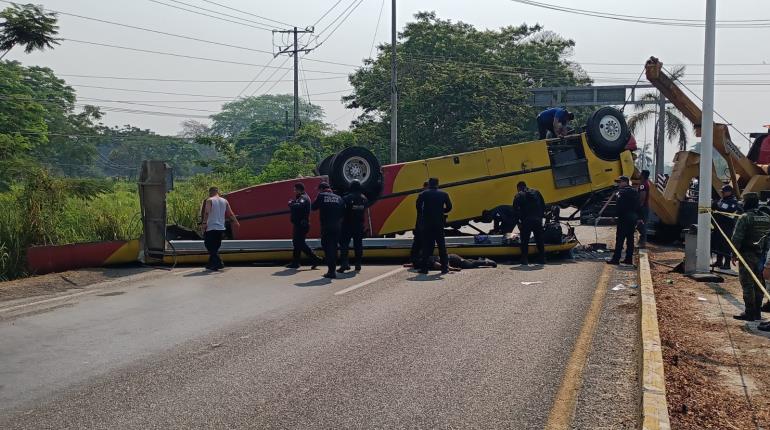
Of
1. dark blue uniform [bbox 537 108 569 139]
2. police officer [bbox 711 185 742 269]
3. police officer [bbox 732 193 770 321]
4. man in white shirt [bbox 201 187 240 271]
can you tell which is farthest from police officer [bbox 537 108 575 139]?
man in white shirt [bbox 201 187 240 271]

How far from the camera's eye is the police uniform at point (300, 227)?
42.9ft

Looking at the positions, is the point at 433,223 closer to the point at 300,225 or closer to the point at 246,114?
the point at 300,225

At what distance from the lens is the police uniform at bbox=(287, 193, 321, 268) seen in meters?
13.1

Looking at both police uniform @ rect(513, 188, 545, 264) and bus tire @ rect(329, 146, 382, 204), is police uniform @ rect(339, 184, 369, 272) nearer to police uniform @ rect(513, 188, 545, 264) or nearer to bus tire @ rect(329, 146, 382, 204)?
bus tire @ rect(329, 146, 382, 204)

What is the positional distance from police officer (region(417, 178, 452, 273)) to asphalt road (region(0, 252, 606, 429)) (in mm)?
1487

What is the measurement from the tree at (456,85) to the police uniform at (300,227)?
28.3 metres

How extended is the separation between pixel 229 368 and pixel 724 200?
35.4 ft

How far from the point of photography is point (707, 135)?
12898 mm

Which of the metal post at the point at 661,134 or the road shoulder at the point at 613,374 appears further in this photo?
the metal post at the point at 661,134

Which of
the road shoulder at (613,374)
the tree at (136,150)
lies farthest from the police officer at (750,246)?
the tree at (136,150)

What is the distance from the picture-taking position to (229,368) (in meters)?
6.54

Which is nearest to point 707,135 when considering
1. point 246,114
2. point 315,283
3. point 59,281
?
point 315,283

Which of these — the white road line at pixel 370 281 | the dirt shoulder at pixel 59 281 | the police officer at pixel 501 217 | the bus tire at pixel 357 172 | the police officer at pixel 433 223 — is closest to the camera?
the white road line at pixel 370 281

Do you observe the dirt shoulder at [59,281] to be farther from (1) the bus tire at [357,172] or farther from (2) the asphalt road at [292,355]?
(1) the bus tire at [357,172]
